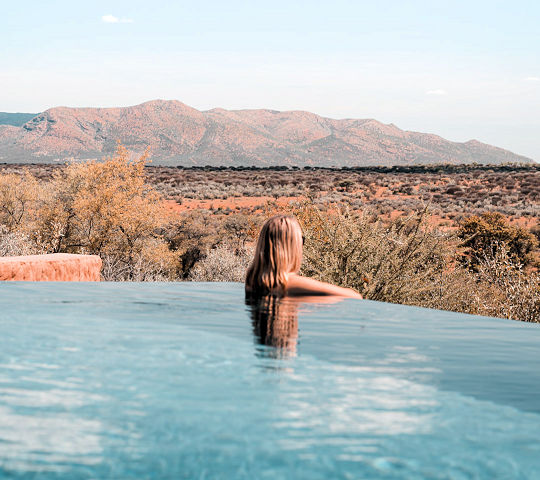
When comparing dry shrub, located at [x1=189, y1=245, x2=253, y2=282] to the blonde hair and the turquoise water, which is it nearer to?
the blonde hair

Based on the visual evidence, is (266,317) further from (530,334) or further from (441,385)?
(530,334)

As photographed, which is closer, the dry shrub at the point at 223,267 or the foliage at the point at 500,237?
the dry shrub at the point at 223,267

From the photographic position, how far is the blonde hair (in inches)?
227

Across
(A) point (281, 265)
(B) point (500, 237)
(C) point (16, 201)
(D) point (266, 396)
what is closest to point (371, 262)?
(A) point (281, 265)

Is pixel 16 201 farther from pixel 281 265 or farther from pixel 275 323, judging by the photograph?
pixel 275 323

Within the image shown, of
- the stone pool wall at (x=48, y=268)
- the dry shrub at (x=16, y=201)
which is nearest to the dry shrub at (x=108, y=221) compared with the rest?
the dry shrub at (x=16, y=201)

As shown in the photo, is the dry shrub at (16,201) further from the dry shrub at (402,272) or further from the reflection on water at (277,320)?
the reflection on water at (277,320)

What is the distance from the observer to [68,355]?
468cm

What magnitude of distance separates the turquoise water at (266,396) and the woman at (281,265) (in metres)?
0.20

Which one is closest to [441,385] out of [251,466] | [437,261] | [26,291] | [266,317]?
[251,466]

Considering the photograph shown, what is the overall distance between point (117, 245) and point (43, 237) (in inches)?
125

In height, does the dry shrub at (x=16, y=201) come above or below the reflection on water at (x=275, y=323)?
above

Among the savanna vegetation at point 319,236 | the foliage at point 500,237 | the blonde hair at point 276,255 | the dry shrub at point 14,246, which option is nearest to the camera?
the blonde hair at point 276,255

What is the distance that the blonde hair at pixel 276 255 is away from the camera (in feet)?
18.9
